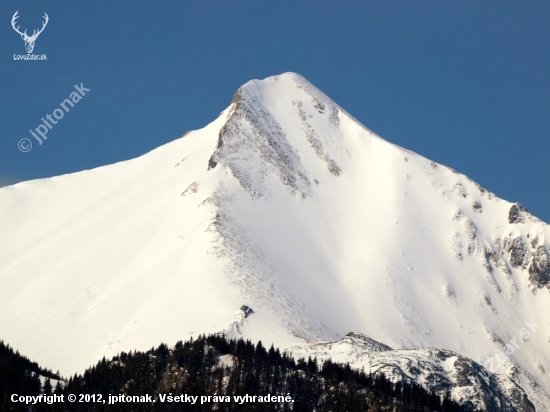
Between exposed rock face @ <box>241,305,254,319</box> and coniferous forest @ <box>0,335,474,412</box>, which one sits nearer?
coniferous forest @ <box>0,335,474,412</box>

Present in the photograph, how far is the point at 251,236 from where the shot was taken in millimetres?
182750

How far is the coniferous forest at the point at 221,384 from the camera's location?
10838 centimetres

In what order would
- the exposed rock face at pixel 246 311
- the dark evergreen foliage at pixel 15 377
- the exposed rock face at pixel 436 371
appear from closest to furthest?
1. the dark evergreen foliage at pixel 15 377
2. the exposed rock face at pixel 436 371
3. the exposed rock face at pixel 246 311

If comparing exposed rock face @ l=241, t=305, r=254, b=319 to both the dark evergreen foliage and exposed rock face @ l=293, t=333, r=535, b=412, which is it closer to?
exposed rock face @ l=293, t=333, r=535, b=412

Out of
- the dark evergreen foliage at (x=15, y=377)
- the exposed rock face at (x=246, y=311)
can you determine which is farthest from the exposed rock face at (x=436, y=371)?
the dark evergreen foliage at (x=15, y=377)

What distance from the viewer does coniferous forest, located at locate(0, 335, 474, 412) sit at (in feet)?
356

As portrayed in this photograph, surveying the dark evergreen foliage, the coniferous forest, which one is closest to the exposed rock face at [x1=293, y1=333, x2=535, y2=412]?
the coniferous forest

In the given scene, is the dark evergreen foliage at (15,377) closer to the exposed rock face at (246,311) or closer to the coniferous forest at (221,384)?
the coniferous forest at (221,384)

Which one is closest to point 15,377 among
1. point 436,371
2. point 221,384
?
point 221,384

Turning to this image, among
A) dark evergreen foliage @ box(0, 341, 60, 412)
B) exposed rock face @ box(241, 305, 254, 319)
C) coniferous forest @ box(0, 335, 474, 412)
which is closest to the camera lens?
dark evergreen foliage @ box(0, 341, 60, 412)

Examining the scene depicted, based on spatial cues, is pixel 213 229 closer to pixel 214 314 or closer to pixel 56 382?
pixel 214 314

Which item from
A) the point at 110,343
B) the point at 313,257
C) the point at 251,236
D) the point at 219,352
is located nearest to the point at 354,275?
the point at 313,257

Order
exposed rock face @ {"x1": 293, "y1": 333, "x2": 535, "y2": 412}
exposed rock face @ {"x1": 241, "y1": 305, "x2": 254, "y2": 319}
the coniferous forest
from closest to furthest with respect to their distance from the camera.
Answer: the coniferous forest < exposed rock face @ {"x1": 293, "y1": 333, "x2": 535, "y2": 412} < exposed rock face @ {"x1": 241, "y1": 305, "x2": 254, "y2": 319}

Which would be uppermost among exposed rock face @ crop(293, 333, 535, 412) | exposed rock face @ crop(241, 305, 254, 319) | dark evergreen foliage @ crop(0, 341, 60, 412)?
exposed rock face @ crop(241, 305, 254, 319)
